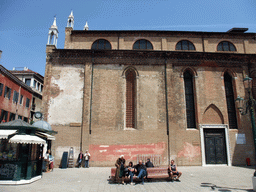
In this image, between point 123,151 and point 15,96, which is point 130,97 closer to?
point 123,151

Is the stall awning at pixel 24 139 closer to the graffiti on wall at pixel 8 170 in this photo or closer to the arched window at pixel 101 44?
the graffiti on wall at pixel 8 170

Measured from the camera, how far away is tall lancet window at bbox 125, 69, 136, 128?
18.0 meters

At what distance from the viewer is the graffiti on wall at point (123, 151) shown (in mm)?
16688

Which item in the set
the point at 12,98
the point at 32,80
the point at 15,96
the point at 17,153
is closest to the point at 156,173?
the point at 17,153

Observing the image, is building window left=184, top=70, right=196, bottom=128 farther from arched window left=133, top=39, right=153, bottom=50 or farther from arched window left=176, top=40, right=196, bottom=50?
arched window left=133, top=39, right=153, bottom=50

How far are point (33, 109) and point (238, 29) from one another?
29.9 metres

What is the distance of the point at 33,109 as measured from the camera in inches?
1230

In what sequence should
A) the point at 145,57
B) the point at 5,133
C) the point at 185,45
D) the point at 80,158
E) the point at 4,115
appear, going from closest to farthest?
1. the point at 5,133
2. the point at 80,158
3. the point at 145,57
4. the point at 185,45
5. the point at 4,115

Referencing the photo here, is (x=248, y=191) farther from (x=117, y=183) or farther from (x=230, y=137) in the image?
(x=230, y=137)

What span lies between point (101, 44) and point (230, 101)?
45.1 ft

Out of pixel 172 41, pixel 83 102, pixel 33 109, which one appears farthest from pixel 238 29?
pixel 33 109

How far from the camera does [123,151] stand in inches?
663

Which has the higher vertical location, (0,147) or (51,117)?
(51,117)

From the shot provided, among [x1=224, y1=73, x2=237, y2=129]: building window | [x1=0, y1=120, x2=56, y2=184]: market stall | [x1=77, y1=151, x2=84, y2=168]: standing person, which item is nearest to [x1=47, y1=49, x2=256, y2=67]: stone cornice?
[x1=224, y1=73, x2=237, y2=129]: building window
